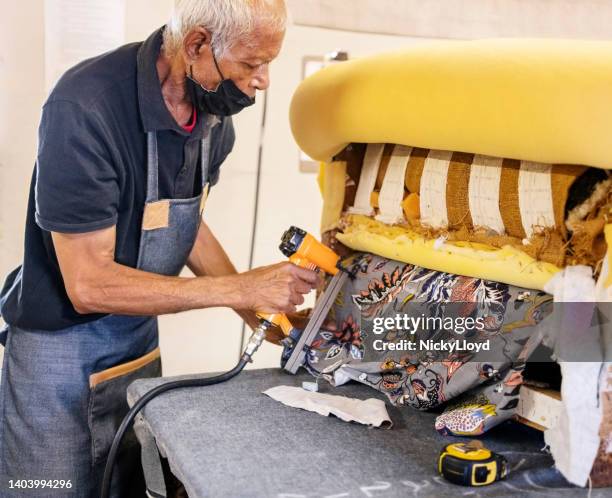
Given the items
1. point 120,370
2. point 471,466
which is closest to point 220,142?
point 120,370

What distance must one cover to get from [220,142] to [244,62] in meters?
0.31

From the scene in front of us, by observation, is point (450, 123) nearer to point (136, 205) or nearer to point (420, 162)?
point (420, 162)

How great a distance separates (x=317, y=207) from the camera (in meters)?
2.34

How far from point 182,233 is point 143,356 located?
0.26 m

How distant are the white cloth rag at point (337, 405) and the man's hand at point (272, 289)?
14cm

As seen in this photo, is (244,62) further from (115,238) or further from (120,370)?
(120,370)

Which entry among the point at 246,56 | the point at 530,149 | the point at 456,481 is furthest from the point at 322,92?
the point at 456,481

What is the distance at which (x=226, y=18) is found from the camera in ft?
3.76

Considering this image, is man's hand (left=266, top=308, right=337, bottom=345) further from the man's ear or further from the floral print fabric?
the man's ear

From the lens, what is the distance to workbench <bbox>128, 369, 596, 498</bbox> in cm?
82

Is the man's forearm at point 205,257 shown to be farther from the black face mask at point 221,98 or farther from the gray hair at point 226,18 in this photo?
the gray hair at point 226,18

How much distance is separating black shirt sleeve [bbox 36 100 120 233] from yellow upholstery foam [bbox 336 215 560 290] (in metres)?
0.44

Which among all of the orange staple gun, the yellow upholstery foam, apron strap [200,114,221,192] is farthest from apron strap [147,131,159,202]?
the yellow upholstery foam

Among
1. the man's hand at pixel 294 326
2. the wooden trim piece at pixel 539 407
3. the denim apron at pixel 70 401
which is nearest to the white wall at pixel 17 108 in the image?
the denim apron at pixel 70 401
